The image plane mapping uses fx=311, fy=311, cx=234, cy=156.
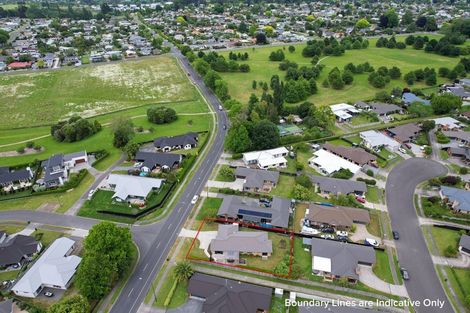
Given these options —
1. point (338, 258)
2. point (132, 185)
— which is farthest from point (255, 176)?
point (132, 185)

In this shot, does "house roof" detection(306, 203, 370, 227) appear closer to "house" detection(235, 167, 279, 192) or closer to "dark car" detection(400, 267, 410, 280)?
"dark car" detection(400, 267, 410, 280)

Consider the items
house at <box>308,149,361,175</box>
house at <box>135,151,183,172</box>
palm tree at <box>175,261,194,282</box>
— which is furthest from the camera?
house at <box>135,151,183,172</box>

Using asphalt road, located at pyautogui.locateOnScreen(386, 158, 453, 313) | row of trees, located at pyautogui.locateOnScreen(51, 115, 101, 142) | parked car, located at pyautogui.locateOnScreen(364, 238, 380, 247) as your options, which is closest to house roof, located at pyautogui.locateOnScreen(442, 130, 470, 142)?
asphalt road, located at pyautogui.locateOnScreen(386, 158, 453, 313)

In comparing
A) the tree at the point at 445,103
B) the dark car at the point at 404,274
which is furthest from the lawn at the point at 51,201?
the tree at the point at 445,103

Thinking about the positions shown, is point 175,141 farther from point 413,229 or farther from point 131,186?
point 413,229

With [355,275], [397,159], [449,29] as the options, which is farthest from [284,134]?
[449,29]

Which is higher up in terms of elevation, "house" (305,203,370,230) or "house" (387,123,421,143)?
"house" (387,123,421,143)
